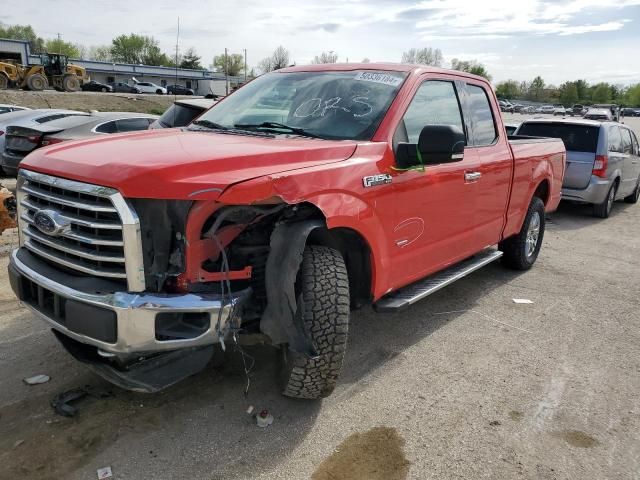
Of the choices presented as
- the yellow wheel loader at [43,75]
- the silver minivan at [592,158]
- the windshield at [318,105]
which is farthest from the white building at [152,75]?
the windshield at [318,105]

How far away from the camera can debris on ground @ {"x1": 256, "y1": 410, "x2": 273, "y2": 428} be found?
3132mm

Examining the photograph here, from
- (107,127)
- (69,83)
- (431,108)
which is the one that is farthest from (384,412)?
(69,83)

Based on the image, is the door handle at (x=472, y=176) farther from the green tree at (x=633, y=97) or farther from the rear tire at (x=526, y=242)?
the green tree at (x=633, y=97)

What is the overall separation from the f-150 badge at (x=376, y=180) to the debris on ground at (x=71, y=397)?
204cm

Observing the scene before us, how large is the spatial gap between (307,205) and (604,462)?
2.11 m

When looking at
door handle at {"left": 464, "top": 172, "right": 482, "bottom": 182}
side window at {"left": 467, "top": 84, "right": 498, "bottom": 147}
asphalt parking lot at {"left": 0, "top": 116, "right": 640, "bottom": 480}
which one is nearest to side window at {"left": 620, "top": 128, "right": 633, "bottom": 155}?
side window at {"left": 467, "top": 84, "right": 498, "bottom": 147}

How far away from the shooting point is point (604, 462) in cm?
293

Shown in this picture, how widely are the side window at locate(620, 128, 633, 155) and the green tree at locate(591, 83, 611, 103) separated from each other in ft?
461

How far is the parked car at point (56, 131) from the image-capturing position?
30.9 ft

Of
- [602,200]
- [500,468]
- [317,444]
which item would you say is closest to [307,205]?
[317,444]

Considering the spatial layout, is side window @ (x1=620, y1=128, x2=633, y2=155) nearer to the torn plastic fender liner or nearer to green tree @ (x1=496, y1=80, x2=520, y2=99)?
the torn plastic fender liner

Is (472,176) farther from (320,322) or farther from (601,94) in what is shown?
(601,94)

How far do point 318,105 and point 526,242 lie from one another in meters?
3.39

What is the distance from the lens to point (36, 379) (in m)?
3.52
